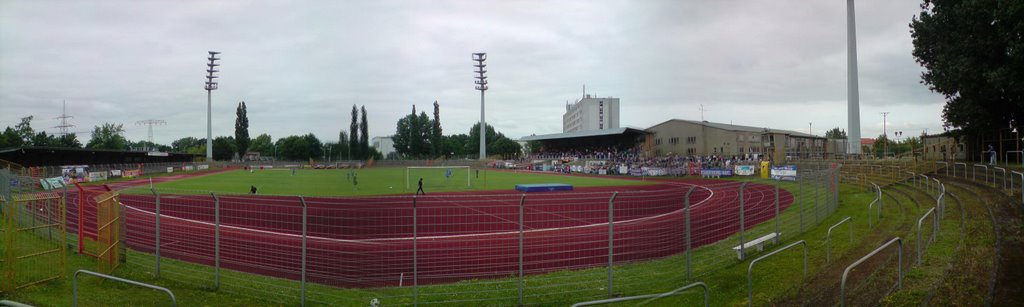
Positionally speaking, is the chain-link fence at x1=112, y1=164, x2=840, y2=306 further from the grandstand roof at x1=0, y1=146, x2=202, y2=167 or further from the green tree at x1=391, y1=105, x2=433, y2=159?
the green tree at x1=391, y1=105, x2=433, y2=159

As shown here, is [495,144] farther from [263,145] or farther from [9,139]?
[9,139]

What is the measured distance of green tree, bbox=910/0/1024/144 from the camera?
22.0 m

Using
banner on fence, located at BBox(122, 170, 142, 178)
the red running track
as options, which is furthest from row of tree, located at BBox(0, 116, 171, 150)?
the red running track

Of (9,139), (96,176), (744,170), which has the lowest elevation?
(96,176)

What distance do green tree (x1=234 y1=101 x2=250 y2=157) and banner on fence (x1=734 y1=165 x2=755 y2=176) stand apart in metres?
90.9

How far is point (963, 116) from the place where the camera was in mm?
28859

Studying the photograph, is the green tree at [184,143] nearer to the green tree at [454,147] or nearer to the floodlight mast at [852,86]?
the green tree at [454,147]

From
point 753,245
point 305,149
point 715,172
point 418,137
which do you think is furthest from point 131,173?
point 753,245

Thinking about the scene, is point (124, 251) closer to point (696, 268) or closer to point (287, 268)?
point (287, 268)

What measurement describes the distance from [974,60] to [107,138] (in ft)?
460

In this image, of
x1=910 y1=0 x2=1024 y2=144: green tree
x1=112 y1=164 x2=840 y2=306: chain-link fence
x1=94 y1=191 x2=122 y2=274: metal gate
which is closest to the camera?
x1=112 y1=164 x2=840 y2=306: chain-link fence

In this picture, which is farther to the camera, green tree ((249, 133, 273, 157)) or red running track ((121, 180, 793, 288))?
green tree ((249, 133, 273, 157))

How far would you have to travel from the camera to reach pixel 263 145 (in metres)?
134

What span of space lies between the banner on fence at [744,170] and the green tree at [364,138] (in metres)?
40.3
